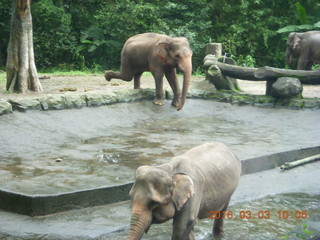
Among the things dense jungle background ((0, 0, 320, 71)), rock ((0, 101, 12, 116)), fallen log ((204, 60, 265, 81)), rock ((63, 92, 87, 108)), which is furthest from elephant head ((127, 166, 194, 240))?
dense jungle background ((0, 0, 320, 71))

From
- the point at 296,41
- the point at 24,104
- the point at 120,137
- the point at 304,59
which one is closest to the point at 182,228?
the point at 120,137

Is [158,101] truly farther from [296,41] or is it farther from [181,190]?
[181,190]

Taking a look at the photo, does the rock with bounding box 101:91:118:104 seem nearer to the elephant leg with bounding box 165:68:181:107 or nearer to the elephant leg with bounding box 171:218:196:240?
the elephant leg with bounding box 165:68:181:107

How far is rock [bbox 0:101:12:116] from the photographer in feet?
34.1

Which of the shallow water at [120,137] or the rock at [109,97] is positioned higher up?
the rock at [109,97]

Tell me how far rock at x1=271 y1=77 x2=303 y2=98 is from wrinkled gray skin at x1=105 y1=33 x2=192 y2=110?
7.52 ft

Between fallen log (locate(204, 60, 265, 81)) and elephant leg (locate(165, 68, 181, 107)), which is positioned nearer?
elephant leg (locate(165, 68, 181, 107))

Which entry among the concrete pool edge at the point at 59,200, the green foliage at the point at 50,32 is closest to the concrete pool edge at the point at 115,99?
the concrete pool edge at the point at 59,200

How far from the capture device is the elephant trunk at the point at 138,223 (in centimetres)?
409

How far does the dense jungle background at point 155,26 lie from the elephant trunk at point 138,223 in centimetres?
1708

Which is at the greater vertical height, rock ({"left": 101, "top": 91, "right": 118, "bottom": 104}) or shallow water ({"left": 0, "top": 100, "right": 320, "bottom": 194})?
rock ({"left": 101, "top": 91, "right": 118, "bottom": 104})

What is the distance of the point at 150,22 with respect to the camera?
2136 centimetres

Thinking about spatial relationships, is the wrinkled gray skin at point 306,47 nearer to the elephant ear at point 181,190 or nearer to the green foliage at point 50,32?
the green foliage at point 50,32

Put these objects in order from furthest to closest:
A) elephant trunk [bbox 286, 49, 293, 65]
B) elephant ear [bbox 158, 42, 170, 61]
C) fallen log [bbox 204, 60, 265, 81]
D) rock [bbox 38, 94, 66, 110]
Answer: elephant trunk [bbox 286, 49, 293, 65] → fallen log [bbox 204, 60, 265, 81] → elephant ear [bbox 158, 42, 170, 61] → rock [bbox 38, 94, 66, 110]
